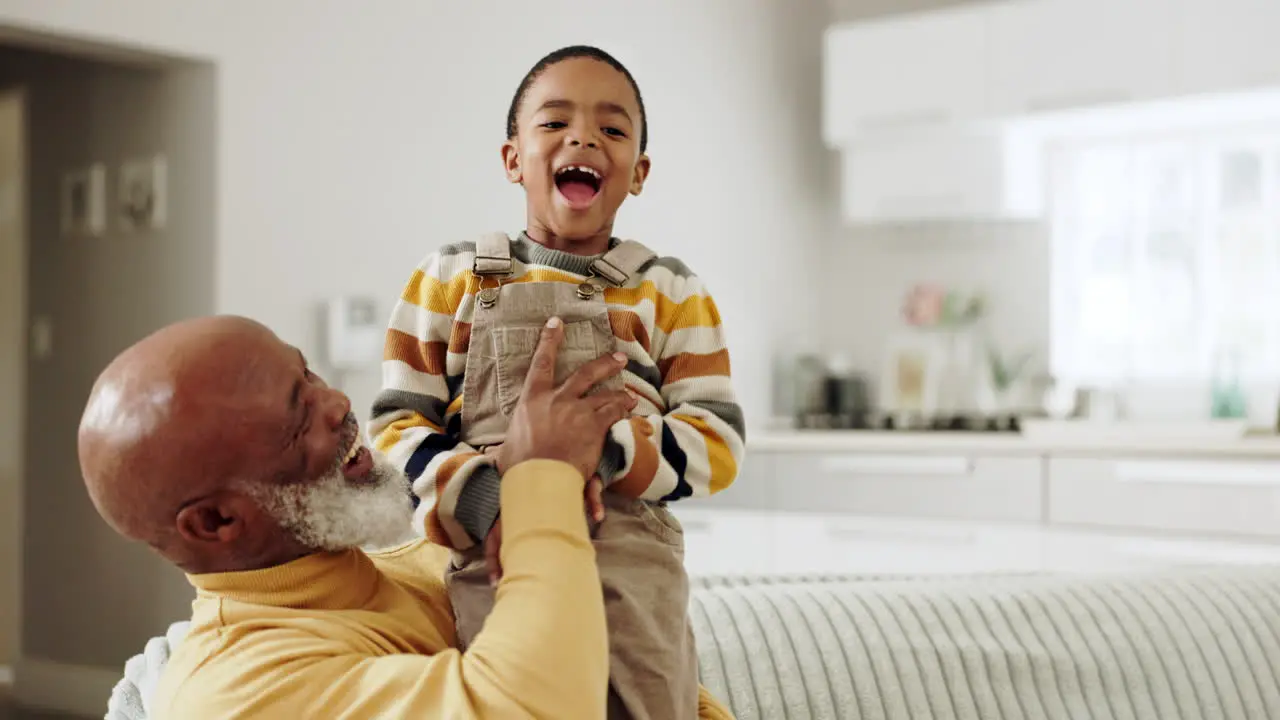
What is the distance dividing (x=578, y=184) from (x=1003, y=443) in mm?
2961

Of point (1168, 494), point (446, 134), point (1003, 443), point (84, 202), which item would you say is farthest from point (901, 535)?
point (84, 202)

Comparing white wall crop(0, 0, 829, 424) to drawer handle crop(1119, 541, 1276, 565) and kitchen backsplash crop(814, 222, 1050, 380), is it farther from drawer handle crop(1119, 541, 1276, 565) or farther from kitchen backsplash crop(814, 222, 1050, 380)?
drawer handle crop(1119, 541, 1276, 565)

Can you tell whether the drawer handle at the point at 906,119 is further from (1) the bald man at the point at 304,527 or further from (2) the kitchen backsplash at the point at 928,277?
(1) the bald man at the point at 304,527

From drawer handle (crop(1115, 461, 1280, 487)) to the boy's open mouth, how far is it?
9.40 ft

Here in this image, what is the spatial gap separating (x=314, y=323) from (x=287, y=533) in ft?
8.95

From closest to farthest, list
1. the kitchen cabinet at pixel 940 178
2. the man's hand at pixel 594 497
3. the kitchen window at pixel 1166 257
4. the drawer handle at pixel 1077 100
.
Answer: the man's hand at pixel 594 497 < the drawer handle at pixel 1077 100 < the kitchen window at pixel 1166 257 < the kitchen cabinet at pixel 940 178

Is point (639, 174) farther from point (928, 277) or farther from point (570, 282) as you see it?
point (928, 277)

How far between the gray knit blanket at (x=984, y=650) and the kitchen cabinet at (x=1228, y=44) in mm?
2555

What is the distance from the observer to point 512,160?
1195 mm

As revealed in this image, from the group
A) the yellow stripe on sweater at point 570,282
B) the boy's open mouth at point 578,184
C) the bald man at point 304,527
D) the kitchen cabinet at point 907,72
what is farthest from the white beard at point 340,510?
the kitchen cabinet at point 907,72

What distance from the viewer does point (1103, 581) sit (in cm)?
173

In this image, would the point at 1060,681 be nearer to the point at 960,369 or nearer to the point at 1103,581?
the point at 1103,581

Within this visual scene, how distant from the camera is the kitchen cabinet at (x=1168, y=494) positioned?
3.45 metres

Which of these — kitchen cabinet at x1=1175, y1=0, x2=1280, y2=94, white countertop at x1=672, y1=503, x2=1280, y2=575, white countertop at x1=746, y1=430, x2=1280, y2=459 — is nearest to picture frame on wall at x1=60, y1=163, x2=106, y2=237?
white countertop at x1=672, y1=503, x2=1280, y2=575
